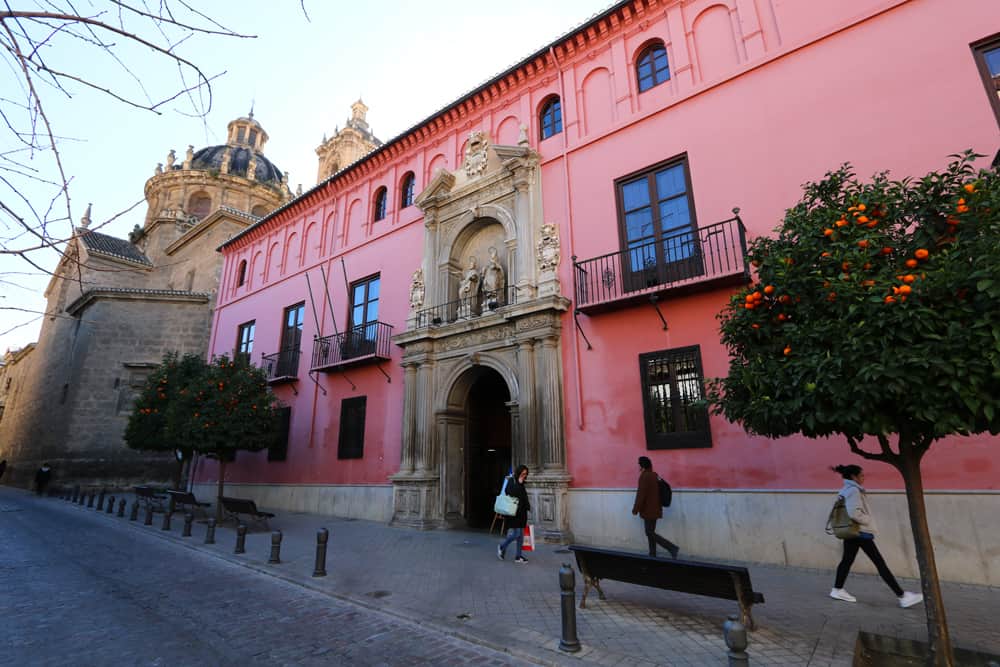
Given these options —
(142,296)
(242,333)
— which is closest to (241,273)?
(242,333)

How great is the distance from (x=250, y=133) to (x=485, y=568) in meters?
49.3

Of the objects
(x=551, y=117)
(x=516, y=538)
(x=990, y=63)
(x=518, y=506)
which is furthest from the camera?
(x=551, y=117)

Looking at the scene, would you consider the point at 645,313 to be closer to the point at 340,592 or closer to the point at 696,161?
the point at 696,161

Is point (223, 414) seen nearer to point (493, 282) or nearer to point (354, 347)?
point (354, 347)

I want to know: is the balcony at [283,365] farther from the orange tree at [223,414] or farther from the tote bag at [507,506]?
the tote bag at [507,506]

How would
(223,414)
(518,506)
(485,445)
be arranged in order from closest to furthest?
(518,506) < (223,414) < (485,445)

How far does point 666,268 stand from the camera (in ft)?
31.4

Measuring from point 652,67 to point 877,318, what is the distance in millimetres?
9525

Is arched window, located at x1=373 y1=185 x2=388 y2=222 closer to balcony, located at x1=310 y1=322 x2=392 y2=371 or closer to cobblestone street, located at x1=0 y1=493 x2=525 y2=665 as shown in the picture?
balcony, located at x1=310 y1=322 x2=392 y2=371

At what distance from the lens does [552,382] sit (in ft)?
34.4

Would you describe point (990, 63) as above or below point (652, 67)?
below

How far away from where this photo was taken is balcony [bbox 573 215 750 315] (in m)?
8.73

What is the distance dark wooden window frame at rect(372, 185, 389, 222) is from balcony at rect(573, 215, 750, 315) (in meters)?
8.05

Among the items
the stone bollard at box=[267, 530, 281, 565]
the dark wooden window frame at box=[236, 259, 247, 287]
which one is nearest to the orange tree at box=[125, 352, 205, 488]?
the dark wooden window frame at box=[236, 259, 247, 287]
